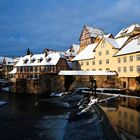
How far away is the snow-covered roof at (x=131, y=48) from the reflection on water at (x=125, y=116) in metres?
15.1

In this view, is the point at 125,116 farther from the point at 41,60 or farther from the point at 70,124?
the point at 41,60

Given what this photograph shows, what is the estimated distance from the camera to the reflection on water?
23.6m

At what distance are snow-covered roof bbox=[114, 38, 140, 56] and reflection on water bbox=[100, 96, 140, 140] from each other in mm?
15053

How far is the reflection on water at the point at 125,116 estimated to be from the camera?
23.6 m

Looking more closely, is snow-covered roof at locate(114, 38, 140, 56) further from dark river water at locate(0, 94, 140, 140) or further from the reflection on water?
dark river water at locate(0, 94, 140, 140)

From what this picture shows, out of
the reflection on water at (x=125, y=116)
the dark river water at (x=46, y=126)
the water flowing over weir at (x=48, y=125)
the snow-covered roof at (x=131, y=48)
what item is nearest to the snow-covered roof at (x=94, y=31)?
the snow-covered roof at (x=131, y=48)

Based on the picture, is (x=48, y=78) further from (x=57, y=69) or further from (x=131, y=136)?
(x=131, y=136)

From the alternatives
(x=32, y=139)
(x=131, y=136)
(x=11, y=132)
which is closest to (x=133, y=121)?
(x=131, y=136)

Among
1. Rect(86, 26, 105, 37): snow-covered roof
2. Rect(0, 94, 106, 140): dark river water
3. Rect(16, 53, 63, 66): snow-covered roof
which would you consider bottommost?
Rect(0, 94, 106, 140): dark river water

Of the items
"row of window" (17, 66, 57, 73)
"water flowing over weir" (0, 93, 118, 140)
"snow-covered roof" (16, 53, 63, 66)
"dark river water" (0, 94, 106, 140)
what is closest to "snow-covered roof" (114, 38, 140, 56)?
"water flowing over weir" (0, 93, 118, 140)

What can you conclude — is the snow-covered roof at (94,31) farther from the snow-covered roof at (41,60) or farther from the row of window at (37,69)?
the row of window at (37,69)

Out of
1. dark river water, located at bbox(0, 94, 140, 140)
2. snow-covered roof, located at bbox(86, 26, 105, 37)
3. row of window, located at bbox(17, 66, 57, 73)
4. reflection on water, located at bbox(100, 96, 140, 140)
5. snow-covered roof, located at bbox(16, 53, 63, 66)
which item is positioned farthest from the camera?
snow-covered roof, located at bbox(86, 26, 105, 37)

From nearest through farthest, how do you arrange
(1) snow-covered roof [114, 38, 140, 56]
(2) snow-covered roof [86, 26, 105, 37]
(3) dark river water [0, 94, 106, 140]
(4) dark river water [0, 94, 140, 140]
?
1. (4) dark river water [0, 94, 140, 140]
2. (3) dark river water [0, 94, 106, 140]
3. (1) snow-covered roof [114, 38, 140, 56]
4. (2) snow-covered roof [86, 26, 105, 37]

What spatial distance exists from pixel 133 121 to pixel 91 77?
3444 cm
